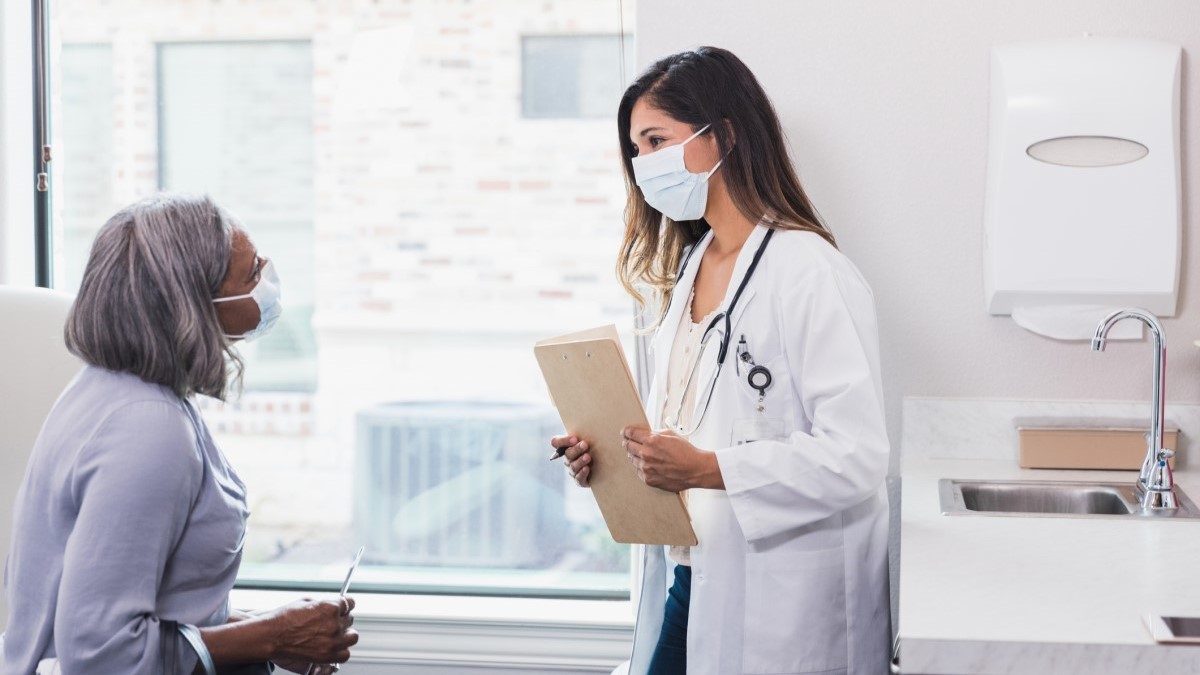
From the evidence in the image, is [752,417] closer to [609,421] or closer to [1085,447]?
[609,421]

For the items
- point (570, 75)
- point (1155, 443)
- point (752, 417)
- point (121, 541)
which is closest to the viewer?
point (121, 541)

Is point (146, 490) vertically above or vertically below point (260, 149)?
below

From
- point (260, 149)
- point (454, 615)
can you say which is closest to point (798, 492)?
point (454, 615)

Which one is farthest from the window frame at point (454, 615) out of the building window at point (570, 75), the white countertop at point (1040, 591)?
the white countertop at point (1040, 591)

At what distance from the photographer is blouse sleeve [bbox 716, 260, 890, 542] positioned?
1.43 meters

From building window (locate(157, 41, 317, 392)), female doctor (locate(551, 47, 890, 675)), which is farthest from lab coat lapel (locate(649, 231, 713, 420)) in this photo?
building window (locate(157, 41, 317, 392))

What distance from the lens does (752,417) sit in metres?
1.53

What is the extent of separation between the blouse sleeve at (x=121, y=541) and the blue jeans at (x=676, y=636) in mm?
764

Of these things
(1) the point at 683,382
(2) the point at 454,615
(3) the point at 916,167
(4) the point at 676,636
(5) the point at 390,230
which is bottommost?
(2) the point at 454,615

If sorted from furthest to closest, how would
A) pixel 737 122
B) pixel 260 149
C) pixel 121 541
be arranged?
pixel 260 149
pixel 737 122
pixel 121 541

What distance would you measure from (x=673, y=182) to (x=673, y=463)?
0.46 m

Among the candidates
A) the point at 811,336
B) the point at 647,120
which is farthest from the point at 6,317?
the point at 811,336

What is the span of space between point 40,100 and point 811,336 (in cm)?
208

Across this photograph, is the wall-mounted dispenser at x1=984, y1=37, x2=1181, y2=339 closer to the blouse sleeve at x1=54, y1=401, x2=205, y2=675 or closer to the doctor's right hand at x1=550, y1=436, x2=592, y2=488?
the doctor's right hand at x1=550, y1=436, x2=592, y2=488
